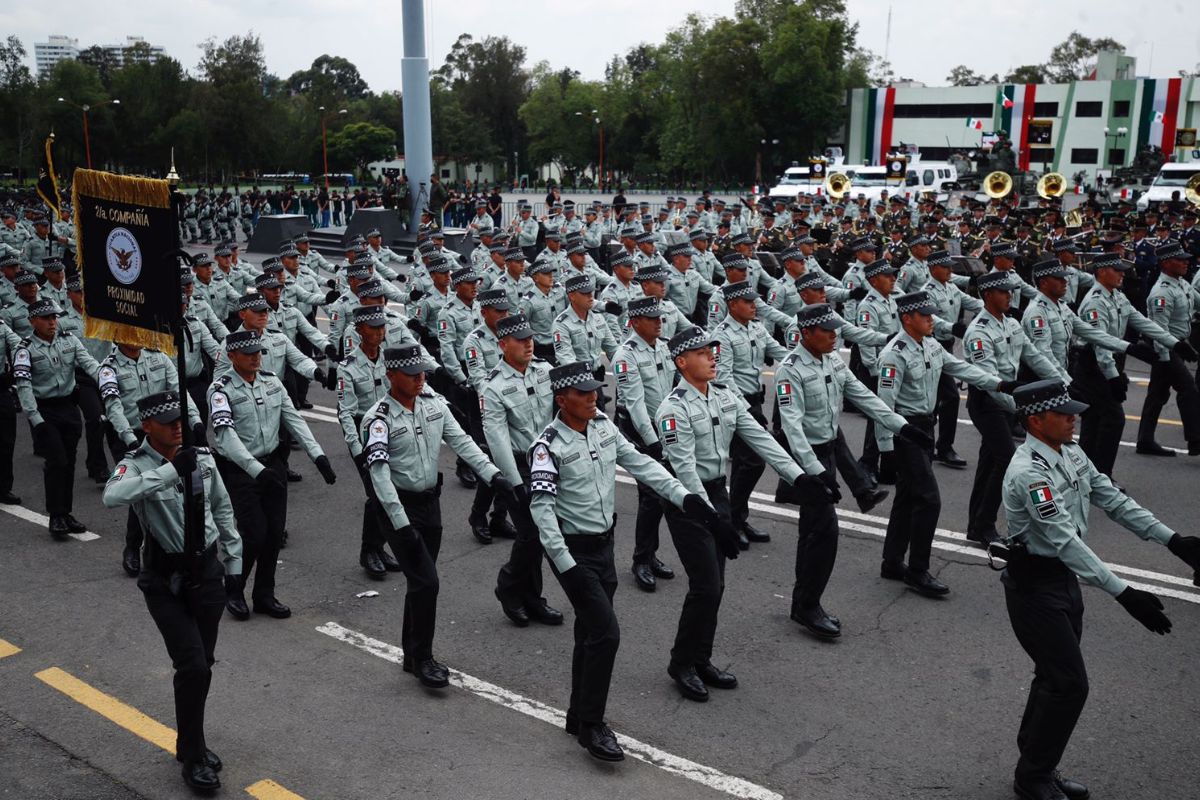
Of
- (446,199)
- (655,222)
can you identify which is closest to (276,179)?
(446,199)

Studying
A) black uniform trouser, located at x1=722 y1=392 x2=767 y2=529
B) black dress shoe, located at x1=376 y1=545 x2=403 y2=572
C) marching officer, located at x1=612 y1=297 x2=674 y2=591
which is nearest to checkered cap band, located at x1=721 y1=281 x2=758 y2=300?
marching officer, located at x1=612 y1=297 x2=674 y2=591

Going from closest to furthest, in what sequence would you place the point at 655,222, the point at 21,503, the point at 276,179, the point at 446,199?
the point at 21,503, the point at 655,222, the point at 446,199, the point at 276,179

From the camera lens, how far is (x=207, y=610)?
5.58 metres

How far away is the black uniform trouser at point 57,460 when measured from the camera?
950 cm

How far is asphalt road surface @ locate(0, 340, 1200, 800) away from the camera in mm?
5539

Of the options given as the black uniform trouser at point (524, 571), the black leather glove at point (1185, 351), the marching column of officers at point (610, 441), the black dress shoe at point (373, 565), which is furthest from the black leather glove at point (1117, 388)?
the black dress shoe at point (373, 565)

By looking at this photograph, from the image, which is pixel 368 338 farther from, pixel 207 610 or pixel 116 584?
pixel 207 610

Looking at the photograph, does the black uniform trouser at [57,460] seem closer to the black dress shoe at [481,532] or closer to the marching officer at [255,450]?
the marching officer at [255,450]

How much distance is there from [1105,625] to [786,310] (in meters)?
7.98

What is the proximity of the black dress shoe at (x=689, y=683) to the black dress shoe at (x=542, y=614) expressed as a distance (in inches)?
49.6

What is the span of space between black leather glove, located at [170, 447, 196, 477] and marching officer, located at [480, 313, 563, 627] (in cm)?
209

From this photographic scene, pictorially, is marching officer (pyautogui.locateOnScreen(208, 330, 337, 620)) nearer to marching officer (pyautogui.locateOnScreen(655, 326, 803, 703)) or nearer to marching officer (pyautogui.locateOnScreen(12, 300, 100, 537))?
marching officer (pyautogui.locateOnScreen(655, 326, 803, 703))

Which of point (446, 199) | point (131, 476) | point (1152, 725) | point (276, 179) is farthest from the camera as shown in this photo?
point (276, 179)

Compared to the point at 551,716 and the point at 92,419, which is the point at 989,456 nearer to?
the point at 551,716
